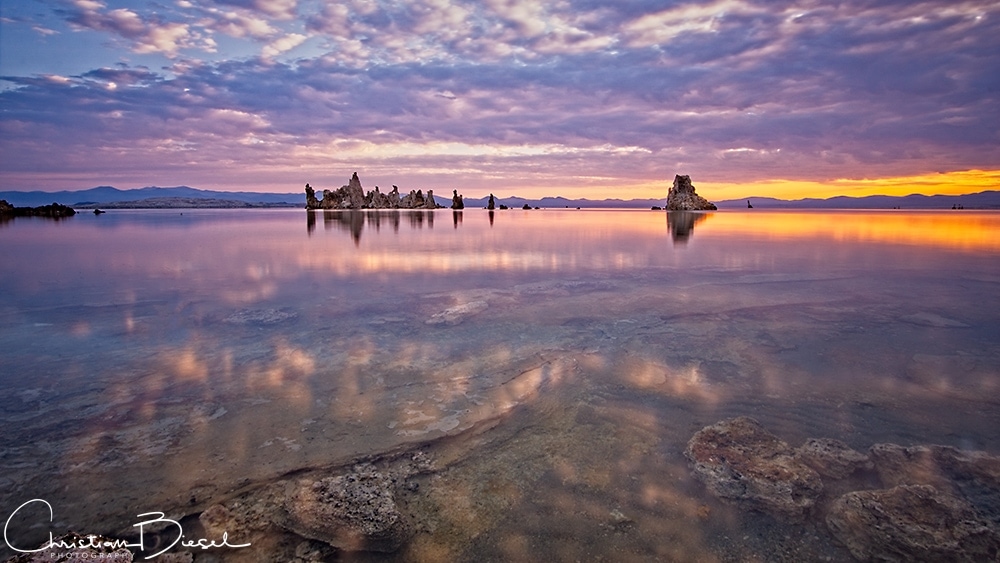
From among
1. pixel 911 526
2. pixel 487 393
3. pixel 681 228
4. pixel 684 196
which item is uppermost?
pixel 684 196

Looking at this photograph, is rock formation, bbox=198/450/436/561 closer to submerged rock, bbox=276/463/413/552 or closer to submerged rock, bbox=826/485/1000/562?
submerged rock, bbox=276/463/413/552

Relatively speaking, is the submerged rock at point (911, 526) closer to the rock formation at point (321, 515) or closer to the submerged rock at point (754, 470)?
the submerged rock at point (754, 470)

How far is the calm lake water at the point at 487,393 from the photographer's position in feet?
11.0

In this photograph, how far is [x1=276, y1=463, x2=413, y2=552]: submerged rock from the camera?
314 centimetres

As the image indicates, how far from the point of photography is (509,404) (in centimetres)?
511

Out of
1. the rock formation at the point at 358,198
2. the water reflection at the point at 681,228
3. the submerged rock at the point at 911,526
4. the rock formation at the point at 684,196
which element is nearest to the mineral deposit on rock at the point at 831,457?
the submerged rock at the point at 911,526

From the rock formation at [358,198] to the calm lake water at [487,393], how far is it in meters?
144

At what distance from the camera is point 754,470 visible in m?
3.90

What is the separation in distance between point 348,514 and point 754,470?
3326 mm

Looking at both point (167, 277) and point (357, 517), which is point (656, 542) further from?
point (167, 277)

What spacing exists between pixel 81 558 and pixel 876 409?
7.05 m

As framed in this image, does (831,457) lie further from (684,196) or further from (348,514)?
(684,196)

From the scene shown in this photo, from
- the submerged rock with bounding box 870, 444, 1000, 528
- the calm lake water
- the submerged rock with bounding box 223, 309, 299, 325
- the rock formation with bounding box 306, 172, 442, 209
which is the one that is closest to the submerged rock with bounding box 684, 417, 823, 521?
the calm lake water

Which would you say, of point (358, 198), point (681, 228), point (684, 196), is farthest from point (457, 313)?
point (358, 198)
